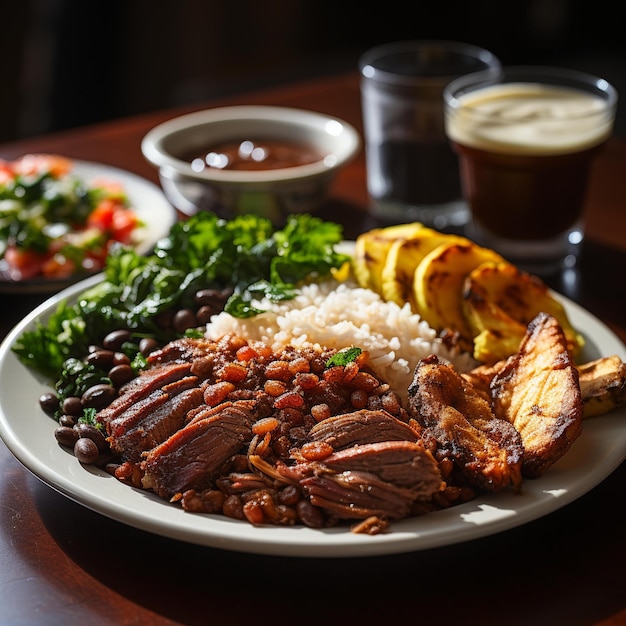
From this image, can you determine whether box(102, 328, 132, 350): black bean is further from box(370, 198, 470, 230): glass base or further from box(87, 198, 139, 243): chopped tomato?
box(370, 198, 470, 230): glass base

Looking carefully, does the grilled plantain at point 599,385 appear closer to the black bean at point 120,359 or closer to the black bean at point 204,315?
the black bean at point 204,315

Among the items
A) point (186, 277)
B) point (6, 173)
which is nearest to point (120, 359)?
point (186, 277)

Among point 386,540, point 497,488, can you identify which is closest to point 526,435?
point 497,488

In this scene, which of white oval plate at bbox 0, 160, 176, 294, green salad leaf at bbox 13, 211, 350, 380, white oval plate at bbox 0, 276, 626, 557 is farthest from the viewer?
white oval plate at bbox 0, 160, 176, 294

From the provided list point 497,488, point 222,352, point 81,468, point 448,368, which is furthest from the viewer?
point 222,352

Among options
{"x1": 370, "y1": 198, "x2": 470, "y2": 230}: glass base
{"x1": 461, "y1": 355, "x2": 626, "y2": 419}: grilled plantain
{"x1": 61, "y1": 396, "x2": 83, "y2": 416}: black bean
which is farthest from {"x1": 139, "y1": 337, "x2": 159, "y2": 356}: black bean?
{"x1": 370, "y1": 198, "x2": 470, "y2": 230}: glass base

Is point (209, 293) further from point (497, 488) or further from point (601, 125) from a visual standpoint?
point (601, 125)

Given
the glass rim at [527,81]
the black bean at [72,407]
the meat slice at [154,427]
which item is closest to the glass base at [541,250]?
the glass rim at [527,81]
